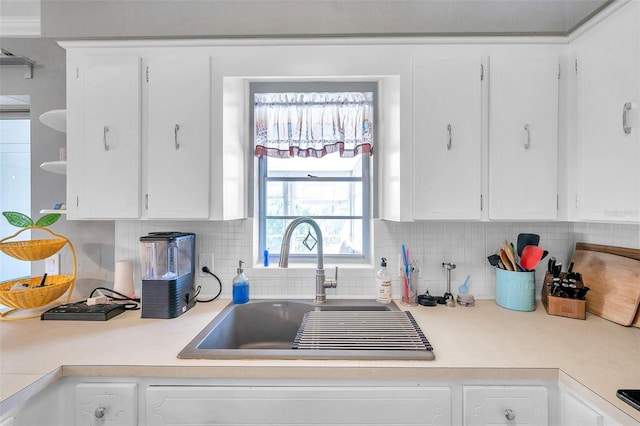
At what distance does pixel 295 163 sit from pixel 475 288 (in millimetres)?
1295

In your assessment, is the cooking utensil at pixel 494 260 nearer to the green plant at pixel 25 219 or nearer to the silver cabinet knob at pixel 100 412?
the silver cabinet knob at pixel 100 412

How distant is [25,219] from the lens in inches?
60.0

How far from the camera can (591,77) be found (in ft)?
4.29

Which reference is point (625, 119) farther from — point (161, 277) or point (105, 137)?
point (105, 137)

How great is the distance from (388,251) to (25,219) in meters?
1.93

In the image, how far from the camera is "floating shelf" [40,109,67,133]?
150cm

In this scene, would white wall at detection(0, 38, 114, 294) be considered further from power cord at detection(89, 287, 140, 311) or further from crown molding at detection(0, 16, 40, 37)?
power cord at detection(89, 287, 140, 311)

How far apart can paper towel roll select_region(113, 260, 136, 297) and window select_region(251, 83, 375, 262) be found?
2.39ft

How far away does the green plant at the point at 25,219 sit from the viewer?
4.91 feet

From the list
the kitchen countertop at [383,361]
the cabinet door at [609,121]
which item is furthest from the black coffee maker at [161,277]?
the cabinet door at [609,121]

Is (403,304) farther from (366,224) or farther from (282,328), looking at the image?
(282,328)

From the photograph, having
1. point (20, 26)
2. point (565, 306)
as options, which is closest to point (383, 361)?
point (565, 306)

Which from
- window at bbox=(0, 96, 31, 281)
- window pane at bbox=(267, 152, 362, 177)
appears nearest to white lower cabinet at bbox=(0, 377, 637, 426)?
window pane at bbox=(267, 152, 362, 177)

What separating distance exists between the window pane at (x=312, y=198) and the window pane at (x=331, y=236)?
2.3 inches
